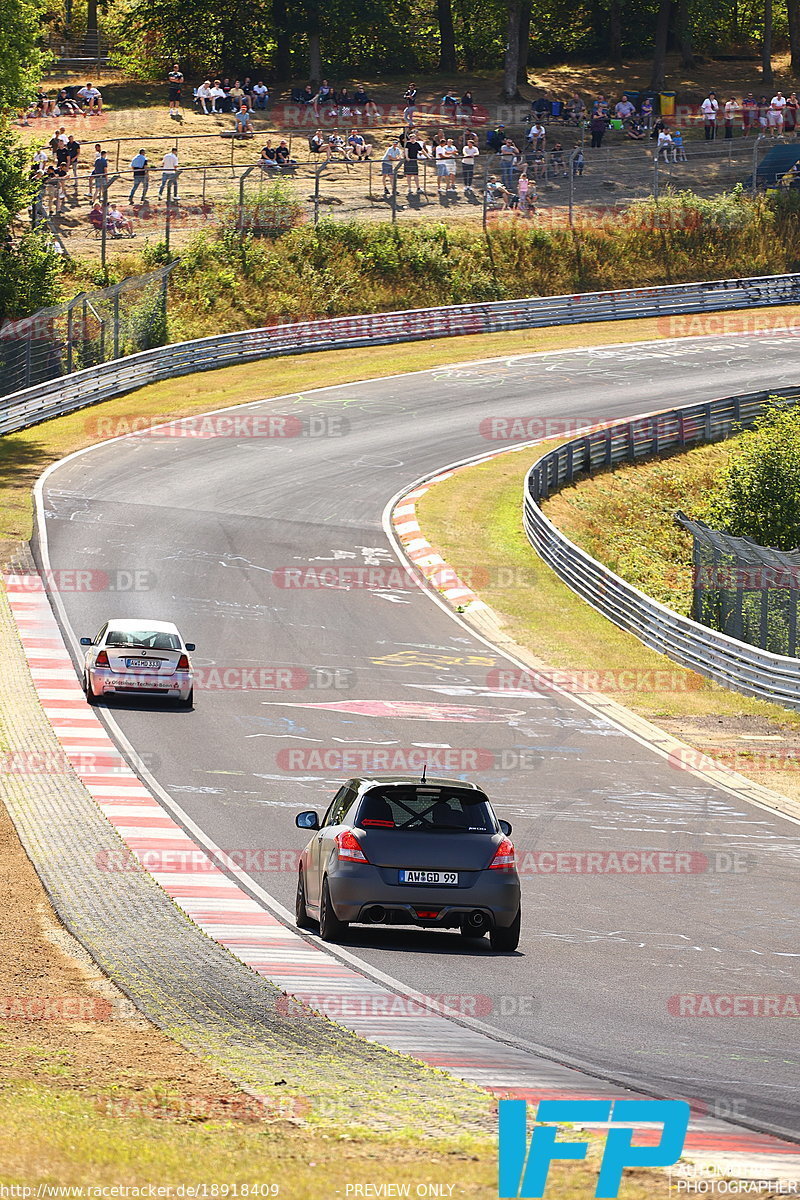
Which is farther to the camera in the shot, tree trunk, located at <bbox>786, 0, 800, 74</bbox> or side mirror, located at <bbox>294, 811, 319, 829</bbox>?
tree trunk, located at <bbox>786, 0, 800, 74</bbox>

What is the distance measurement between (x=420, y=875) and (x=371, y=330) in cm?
5052

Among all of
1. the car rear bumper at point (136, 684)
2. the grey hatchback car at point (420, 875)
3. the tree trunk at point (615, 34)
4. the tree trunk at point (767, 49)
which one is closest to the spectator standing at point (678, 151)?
the tree trunk at point (767, 49)

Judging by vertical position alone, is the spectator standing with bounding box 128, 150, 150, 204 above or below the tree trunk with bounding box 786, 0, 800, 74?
below

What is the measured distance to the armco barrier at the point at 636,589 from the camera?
28.6m

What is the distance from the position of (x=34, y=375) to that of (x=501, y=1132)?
46.0 meters

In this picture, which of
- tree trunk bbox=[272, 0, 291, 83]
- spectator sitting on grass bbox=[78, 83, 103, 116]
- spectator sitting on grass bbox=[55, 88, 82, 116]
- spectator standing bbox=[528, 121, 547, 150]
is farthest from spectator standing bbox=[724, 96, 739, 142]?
spectator sitting on grass bbox=[55, 88, 82, 116]

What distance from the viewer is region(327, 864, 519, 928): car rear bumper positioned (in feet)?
Result: 42.5

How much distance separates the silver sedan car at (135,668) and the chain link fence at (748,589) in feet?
35.8

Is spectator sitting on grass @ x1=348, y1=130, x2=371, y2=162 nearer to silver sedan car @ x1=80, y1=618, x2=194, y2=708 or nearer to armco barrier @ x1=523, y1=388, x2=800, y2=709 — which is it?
armco barrier @ x1=523, y1=388, x2=800, y2=709

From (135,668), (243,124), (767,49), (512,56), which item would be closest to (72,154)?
(243,124)

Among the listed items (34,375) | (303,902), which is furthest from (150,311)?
(303,902)

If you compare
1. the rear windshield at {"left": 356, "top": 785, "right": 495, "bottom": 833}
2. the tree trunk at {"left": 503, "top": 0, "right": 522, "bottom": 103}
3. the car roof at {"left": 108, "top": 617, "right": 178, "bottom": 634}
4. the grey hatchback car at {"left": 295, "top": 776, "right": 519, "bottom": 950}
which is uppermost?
the tree trunk at {"left": 503, "top": 0, "right": 522, "bottom": 103}

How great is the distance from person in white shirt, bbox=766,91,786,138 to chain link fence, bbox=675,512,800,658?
46403mm

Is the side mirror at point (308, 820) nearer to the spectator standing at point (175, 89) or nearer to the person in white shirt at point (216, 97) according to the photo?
the person in white shirt at point (216, 97)
